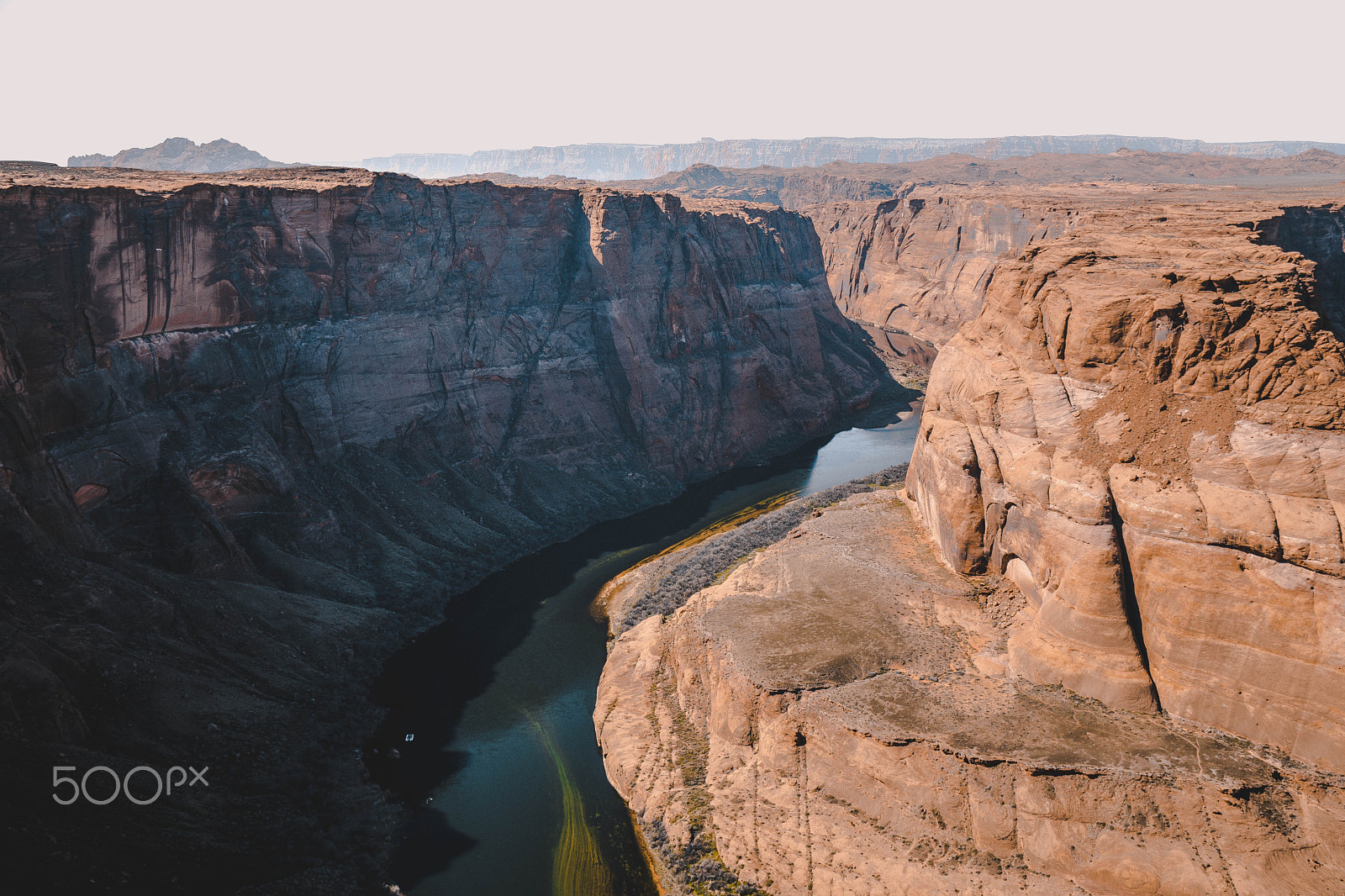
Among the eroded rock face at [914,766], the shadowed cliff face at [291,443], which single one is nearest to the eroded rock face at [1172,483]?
the eroded rock face at [914,766]

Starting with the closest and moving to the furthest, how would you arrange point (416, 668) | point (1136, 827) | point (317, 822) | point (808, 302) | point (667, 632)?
1. point (1136, 827)
2. point (317, 822)
3. point (667, 632)
4. point (416, 668)
5. point (808, 302)

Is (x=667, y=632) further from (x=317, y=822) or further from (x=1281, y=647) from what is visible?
(x=1281, y=647)

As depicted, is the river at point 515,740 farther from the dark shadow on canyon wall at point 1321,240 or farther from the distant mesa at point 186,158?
the distant mesa at point 186,158

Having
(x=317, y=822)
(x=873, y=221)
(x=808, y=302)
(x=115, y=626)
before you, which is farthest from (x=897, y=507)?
(x=873, y=221)

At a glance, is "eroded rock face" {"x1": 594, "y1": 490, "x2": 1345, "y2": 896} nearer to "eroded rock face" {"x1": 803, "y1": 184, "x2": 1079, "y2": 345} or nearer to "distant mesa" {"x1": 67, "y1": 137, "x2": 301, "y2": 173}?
"eroded rock face" {"x1": 803, "y1": 184, "x2": 1079, "y2": 345}

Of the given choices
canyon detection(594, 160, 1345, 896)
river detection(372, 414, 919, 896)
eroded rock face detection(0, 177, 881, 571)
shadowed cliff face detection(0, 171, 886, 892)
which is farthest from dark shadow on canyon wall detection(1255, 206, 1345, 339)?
river detection(372, 414, 919, 896)
